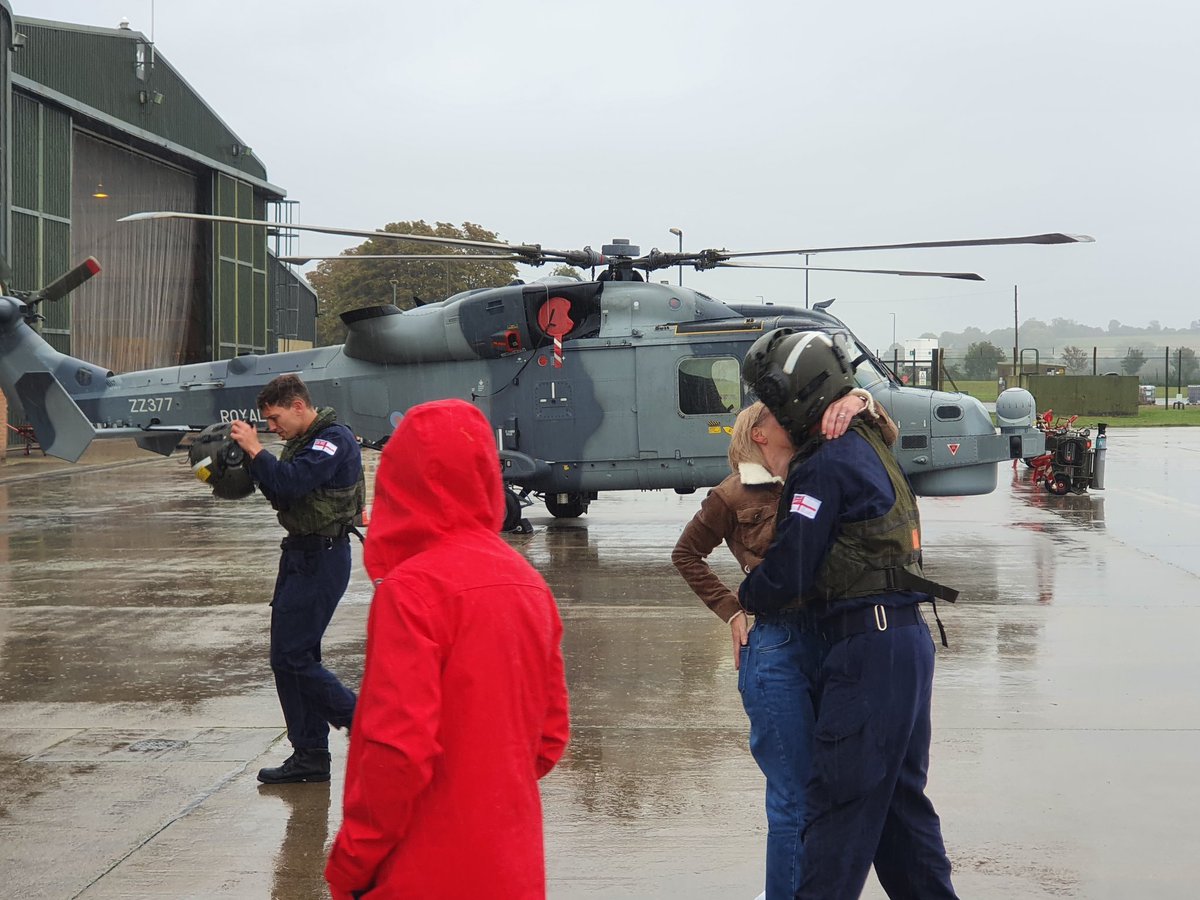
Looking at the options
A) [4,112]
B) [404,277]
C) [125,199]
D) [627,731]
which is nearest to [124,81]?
[125,199]

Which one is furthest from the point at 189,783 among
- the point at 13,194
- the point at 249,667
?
the point at 13,194

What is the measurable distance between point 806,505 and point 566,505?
11798 millimetres

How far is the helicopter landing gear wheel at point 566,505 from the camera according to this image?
14.8m

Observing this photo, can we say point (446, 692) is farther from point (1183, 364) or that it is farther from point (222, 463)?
point (1183, 364)

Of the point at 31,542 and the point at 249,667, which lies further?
the point at 31,542

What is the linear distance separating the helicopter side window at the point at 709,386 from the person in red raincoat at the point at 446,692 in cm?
1030

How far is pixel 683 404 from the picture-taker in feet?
42.8

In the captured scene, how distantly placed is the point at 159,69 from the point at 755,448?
33247 mm

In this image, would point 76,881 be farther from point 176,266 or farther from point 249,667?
point 176,266

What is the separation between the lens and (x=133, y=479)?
74.3 ft

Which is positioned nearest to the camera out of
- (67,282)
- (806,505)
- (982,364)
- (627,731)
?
(806,505)

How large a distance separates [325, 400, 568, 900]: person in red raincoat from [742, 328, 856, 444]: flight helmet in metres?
1.07

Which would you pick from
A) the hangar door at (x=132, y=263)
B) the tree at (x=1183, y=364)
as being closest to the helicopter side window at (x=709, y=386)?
the hangar door at (x=132, y=263)

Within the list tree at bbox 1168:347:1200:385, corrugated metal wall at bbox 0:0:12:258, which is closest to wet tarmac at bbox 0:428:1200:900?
corrugated metal wall at bbox 0:0:12:258
